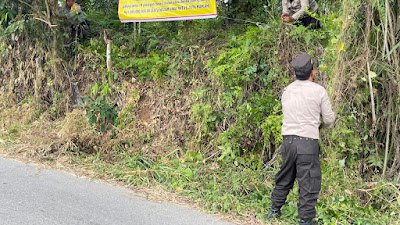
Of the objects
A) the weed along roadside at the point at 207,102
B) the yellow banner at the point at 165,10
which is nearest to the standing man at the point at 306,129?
the weed along roadside at the point at 207,102

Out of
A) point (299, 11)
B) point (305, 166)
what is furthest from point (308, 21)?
point (305, 166)

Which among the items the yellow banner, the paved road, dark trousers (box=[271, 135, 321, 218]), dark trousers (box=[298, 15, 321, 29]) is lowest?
the paved road

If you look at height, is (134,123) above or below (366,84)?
below

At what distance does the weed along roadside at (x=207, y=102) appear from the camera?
4938 millimetres

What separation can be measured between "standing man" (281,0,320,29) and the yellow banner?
3.92 feet

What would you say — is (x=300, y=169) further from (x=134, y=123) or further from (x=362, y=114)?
(x=134, y=123)

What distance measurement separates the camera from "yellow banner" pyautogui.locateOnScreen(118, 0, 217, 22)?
7121mm

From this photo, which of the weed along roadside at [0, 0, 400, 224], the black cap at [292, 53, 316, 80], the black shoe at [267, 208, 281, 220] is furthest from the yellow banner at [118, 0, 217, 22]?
the black shoe at [267, 208, 281, 220]

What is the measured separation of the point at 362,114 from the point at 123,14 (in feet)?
16.1

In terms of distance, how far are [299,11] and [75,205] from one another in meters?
4.19

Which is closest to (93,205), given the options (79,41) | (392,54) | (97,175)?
(97,175)

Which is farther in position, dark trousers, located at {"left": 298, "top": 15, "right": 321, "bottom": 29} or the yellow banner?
the yellow banner

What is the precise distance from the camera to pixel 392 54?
4.84 metres

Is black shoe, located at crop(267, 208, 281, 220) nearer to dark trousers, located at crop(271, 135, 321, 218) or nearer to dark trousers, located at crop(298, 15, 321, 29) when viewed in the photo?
dark trousers, located at crop(271, 135, 321, 218)
